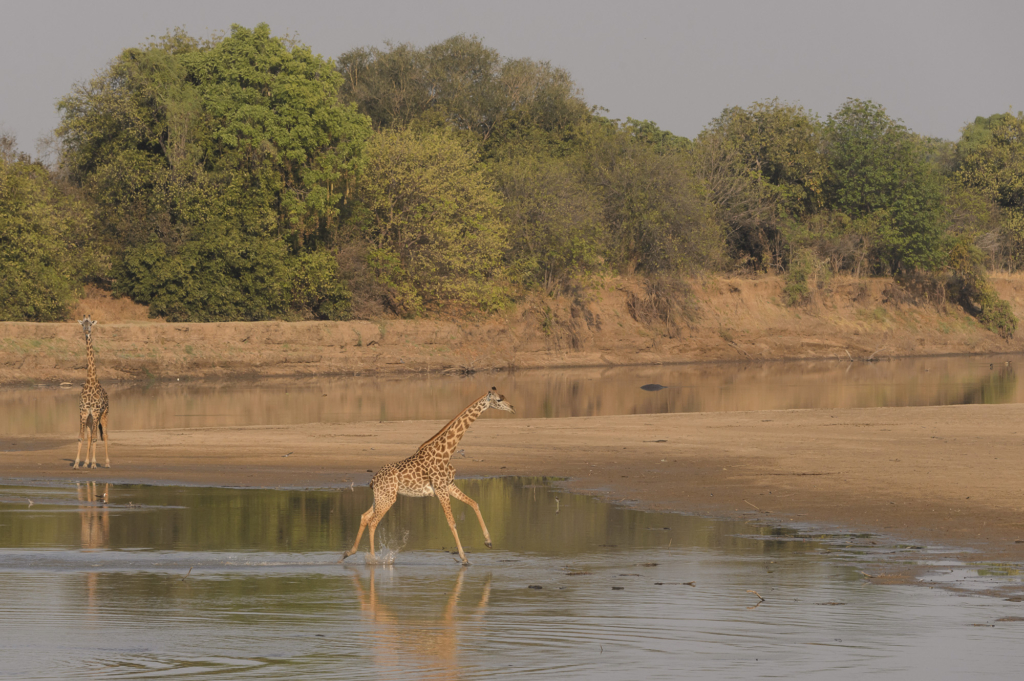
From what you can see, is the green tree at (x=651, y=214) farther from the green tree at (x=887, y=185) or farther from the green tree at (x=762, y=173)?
the green tree at (x=887, y=185)

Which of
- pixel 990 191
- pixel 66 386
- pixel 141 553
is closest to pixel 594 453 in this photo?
pixel 141 553

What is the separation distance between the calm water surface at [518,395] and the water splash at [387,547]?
14.1 metres

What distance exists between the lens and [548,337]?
195ft

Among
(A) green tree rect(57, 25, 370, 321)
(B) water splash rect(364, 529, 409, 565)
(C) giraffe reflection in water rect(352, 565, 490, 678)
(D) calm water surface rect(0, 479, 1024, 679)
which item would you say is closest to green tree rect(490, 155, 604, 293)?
(A) green tree rect(57, 25, 370, 321)

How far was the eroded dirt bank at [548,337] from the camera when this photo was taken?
4547cm

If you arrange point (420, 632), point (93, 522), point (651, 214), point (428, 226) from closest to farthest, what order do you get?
point (420, 632)
point (93, 522)
point (428, 226)
point (651, 214)

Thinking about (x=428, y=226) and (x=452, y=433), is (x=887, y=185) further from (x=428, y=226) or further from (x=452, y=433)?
(x=452, y=433)

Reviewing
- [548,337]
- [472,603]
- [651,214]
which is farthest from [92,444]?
[651,214]

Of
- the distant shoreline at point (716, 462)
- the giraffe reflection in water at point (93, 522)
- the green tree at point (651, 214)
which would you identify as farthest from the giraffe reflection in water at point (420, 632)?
the green tree at point (651, 214)

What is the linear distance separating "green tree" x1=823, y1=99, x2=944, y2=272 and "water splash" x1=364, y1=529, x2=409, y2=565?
6129cm

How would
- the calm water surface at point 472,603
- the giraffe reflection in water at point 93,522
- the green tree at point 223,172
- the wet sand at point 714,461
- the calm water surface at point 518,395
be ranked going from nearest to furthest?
the calm water surface at point 472,603, the giraffe reflection in water at point 93,522, the wet sand at point 714,461, the calm water surface at point 518,395, the green tree at point 223,172

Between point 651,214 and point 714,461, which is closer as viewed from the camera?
point 714,461

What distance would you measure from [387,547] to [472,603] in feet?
9.35

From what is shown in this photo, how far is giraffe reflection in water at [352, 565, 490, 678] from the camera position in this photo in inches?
349
